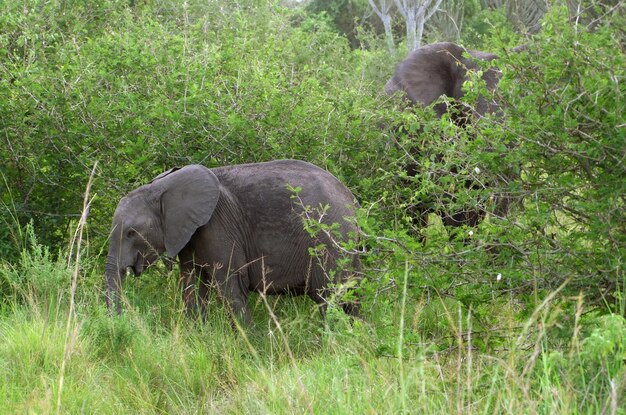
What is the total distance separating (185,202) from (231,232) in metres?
0.33

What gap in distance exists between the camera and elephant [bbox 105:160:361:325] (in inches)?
254

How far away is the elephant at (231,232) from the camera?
21.2 feet

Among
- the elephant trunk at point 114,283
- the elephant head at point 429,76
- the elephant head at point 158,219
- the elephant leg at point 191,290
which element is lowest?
the elephant leg at point 191,290

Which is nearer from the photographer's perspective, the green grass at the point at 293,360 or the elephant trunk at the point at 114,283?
the green grass at the point at 293,360

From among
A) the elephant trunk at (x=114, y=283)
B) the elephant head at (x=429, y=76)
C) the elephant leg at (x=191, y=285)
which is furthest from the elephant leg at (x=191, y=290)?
the elephant head at (x=429, y=76)

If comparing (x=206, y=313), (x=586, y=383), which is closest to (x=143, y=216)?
(x=206, y=313)

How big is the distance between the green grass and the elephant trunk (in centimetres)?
15

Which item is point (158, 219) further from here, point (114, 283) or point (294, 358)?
point (294, 358)

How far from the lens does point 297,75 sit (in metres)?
9.14

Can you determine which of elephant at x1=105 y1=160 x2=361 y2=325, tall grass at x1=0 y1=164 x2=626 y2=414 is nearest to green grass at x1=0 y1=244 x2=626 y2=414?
tall grass at x1=0 y1=164 x2=626 y2=414

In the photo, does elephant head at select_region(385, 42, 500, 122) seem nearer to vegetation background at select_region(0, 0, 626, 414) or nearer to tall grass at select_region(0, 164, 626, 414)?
vegetation background at select_region(0, 0, 626, 414)

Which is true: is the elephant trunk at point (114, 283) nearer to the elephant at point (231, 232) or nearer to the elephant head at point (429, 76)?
the elephant at point (231, 232)

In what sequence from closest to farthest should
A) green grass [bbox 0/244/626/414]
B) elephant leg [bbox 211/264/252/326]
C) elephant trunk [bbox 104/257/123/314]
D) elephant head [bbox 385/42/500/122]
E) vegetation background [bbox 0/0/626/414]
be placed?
green grass [bbox 0/244/626/414]
vegetation background [bbox 0/0/626/414]
elephant trunk [bbox 104/257/123/314]
elephant leg [bbox 211/264/252/326]
elephant head [bbox 385/42/500/122]

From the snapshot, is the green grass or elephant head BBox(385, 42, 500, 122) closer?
the green grass
